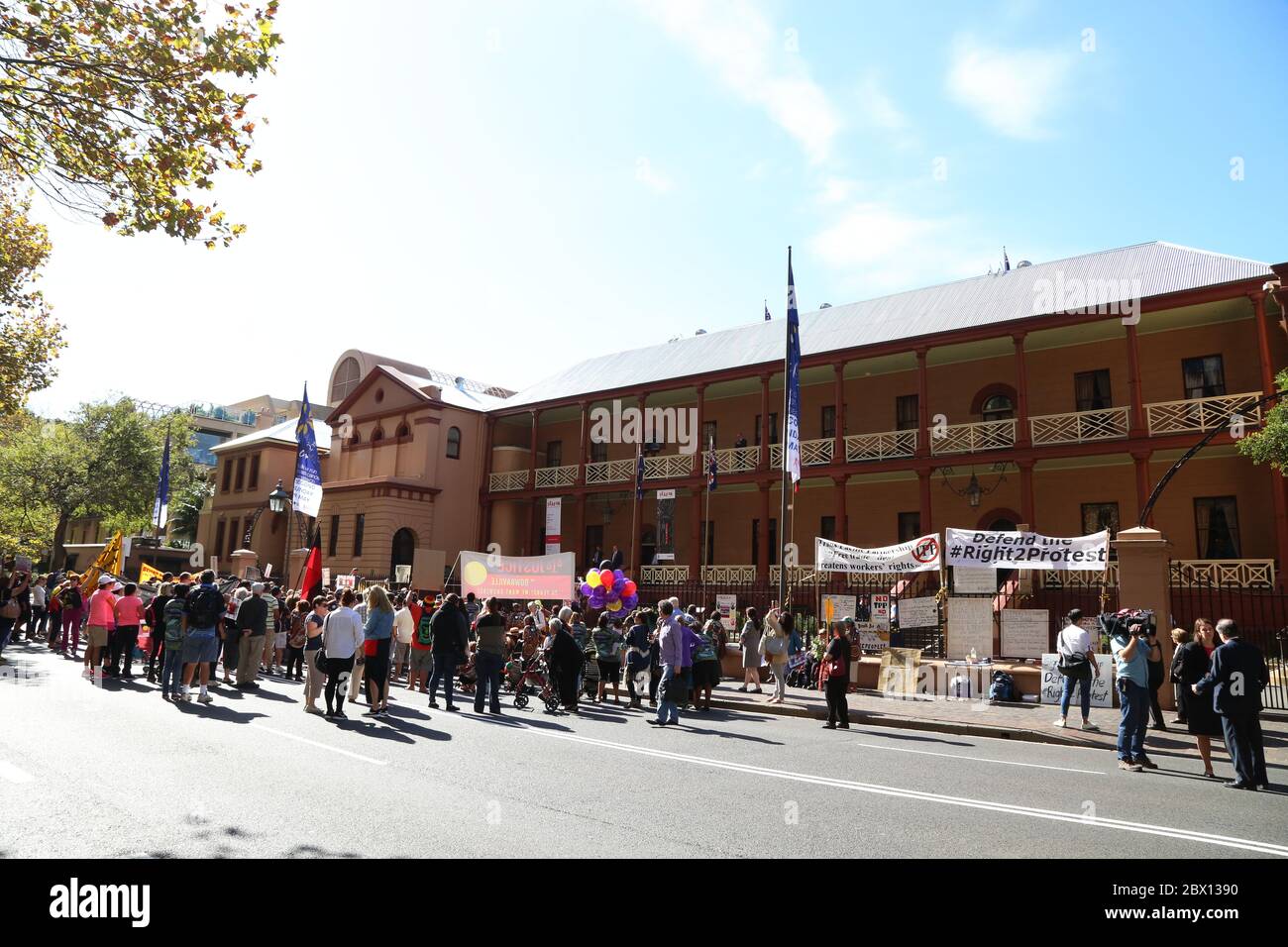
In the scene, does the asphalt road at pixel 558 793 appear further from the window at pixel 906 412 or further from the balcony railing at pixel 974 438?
the window at pixel 906 412

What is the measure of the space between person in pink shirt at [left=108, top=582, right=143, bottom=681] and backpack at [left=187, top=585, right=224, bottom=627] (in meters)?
3.06

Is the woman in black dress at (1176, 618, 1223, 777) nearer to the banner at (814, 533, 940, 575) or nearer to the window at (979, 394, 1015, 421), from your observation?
the banner at (814, 533, 940, 575)

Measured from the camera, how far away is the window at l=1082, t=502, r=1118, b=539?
2272cm

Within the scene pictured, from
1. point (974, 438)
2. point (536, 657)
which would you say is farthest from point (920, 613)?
point (974, 438)

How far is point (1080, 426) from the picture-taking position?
70.9ft

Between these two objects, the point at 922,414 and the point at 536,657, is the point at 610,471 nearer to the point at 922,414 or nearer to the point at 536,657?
the point at 922,414

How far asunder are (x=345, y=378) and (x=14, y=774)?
37.2 m

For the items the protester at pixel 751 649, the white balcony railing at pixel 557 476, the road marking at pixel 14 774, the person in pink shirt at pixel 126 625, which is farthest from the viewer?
the white balcony railing at pixel 557 476

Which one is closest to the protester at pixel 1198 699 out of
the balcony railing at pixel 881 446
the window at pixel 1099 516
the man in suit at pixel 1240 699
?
the man in suit at pixel 1240 699

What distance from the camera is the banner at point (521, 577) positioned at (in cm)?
1786

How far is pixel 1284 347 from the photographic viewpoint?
20188 mm

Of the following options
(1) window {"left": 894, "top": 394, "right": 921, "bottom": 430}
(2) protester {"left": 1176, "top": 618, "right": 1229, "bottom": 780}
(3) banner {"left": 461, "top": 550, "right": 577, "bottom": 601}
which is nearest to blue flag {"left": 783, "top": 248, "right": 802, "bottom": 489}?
(3) banner {"left": 461, "top": 550, "right": 577, "bottom": 601}

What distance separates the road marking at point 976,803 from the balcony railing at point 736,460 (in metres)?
18.8
